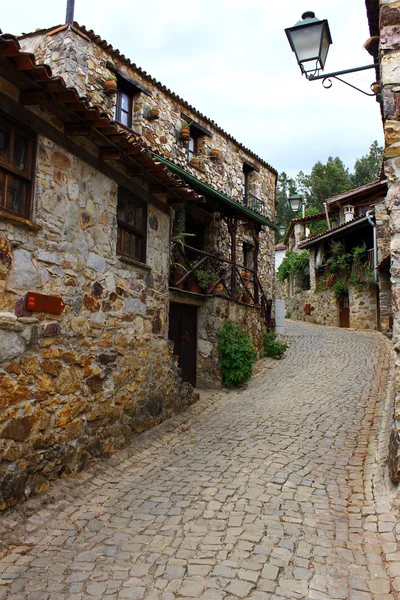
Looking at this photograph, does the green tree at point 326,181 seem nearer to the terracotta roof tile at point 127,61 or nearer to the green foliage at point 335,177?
the green foliage at point 335,177

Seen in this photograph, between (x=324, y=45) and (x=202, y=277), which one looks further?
Answer: (x=202, y=277)

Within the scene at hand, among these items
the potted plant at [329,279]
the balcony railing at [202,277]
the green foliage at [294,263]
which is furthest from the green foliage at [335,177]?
the balcony railing at [202,277]

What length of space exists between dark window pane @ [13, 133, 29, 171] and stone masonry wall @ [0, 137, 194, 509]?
0.17m

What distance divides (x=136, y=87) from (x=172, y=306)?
5.53 meters

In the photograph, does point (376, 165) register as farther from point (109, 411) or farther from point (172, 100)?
point (109, 411)

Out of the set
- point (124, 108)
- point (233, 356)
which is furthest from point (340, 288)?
point (124, 108)

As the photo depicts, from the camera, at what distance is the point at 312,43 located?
512 centimetres

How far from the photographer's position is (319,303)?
23.3 m

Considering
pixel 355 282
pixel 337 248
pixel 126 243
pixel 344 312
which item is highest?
pixel 337 248

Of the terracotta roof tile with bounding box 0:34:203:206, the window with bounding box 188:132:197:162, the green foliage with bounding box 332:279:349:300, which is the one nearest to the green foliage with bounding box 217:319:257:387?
the terracotta roof tile with bounding box 0:34:203:206

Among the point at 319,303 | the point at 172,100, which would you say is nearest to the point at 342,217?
the point at 319,303

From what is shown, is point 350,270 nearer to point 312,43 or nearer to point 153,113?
point 153,113

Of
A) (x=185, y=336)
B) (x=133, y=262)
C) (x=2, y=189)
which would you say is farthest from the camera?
(x=185, y=336)

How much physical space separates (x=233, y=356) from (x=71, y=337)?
207 inches
